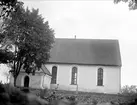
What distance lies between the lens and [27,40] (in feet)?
89.4

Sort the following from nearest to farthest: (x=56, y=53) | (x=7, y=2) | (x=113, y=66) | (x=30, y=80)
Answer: (x=7, y=2) < (x=30, y=80) < (x=113, y=66) < (x=56, y=53)

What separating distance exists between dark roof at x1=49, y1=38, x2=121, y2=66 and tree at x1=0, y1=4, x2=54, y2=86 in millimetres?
7439

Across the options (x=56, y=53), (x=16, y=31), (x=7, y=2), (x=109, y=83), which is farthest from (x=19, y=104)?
(x=56, y=53)

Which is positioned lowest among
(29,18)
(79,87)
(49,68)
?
(79,87)

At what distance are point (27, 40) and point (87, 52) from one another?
43.2 ft

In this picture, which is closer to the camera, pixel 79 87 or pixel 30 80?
pixel 30 80

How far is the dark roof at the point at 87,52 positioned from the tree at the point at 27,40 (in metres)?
7.44

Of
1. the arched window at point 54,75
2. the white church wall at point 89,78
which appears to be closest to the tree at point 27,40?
the arched window at point 54,75

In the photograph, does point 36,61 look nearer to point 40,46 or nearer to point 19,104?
point 40,46

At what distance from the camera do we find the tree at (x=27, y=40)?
26953 millimetres

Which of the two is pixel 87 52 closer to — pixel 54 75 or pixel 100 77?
pixel 100 77

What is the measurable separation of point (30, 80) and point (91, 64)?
34.2 feet

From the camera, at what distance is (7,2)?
300 inches

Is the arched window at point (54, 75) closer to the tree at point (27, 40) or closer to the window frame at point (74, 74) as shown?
the window frame at point (74, 74)
